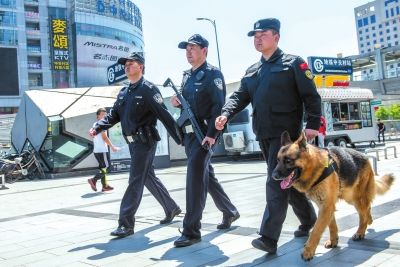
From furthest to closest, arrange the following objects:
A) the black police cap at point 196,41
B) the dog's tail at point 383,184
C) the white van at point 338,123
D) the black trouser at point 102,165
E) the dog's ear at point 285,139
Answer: the white van at point 338,123 < the black trouser at point 102,165 < the black police cap at point 196,41 < the dog's tail at point 383,184 < the dog's ear at point 285,139

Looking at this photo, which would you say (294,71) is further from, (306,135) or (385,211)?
(385,211)

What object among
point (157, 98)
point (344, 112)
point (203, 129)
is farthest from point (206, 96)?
point (344, 112)

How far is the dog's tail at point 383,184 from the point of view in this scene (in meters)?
4.04

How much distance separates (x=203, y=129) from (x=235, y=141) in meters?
13.8

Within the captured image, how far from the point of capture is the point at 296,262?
3375 mm

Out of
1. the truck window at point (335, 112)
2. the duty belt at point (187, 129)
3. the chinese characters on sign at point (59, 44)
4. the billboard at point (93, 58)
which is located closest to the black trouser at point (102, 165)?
the duty belt at point (187, 129)

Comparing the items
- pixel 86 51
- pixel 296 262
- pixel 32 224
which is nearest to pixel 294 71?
pixel 296 262

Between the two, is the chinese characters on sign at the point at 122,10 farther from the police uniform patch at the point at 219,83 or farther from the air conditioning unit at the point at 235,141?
the police uniform patch at the point at 219,83

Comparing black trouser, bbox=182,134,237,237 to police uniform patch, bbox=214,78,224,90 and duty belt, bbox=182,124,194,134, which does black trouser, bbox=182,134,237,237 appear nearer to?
duty belt, bbox=182,124,194,134

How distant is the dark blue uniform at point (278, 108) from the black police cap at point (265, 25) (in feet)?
0.70

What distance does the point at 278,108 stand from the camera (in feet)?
12.1

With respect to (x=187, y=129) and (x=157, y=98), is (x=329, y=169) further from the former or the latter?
(x=157, y=98)

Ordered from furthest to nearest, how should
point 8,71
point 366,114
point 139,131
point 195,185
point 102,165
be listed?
point 8,71
point 366,114
point 102,165
point 139,131
point 195,185

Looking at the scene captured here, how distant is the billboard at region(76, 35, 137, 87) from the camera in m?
65.4
